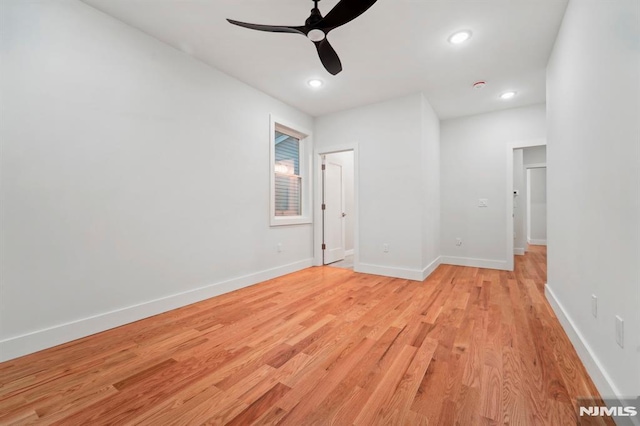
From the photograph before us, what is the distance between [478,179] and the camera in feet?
15.0

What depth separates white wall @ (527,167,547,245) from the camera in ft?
25.0

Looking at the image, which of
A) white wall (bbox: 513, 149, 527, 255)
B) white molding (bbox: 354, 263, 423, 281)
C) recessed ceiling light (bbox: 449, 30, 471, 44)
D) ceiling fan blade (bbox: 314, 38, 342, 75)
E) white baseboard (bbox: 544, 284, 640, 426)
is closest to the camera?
white baseboard (bbox: 544, 284, 640, 426)

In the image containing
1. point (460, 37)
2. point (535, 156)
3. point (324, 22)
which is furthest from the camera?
point (535, 156)

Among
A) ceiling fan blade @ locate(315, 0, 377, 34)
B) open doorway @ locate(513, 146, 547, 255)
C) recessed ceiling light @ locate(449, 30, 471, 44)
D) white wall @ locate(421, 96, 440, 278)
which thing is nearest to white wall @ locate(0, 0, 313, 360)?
ceiling fan blade @ locate(315, 0, 377, 34)

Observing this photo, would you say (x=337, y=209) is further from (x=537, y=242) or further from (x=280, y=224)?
(x=537, y=242)

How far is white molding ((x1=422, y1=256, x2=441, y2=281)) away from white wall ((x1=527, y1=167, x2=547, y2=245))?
5108 millimetres

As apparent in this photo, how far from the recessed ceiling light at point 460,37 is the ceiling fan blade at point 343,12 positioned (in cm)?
125

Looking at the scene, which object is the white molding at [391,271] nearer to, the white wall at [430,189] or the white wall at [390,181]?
the white wall at [390,181]

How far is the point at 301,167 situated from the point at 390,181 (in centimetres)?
160

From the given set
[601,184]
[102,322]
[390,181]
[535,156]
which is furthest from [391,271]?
[535,156]

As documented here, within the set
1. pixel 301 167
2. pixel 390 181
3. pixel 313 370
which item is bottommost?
pixel 313 370

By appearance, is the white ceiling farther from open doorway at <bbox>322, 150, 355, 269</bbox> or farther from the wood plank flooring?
the wood plank flooring

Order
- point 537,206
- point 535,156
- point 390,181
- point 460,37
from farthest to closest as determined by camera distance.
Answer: point 537,206 < point 535,156 < point 390,181 < point 460,37

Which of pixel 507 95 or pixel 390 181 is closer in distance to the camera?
pixel 507 95
